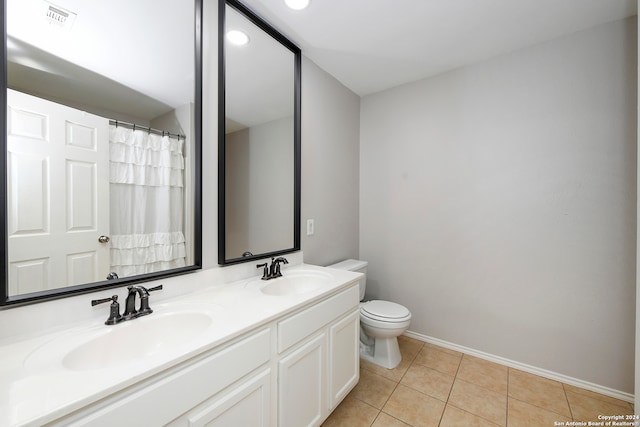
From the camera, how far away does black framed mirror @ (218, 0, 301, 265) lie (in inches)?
58.2

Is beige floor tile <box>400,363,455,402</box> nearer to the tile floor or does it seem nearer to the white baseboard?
the tile floor

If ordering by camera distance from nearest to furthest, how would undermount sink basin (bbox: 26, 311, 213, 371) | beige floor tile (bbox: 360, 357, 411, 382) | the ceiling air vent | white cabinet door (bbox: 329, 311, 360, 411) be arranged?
undermount sink basin (bbox: 26, 311, 213, 371) → the ceiling air vent → white cabinet door (bbox: 329, 311, 360, 411) → beige floor tile (bbox: 360, 357, 411, 382)

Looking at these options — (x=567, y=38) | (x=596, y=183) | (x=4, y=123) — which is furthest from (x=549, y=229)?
(x=4, y=123)

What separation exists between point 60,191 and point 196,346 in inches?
30.6

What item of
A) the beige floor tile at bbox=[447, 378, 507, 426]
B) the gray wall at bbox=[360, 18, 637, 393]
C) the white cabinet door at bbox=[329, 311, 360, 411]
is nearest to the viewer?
the white cabinet door at bbox=[329, 311, 360, 411]

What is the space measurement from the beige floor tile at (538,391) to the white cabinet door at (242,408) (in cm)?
170

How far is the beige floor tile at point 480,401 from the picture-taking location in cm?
155

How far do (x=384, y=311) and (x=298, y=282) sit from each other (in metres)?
0.78

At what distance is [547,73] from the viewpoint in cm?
185

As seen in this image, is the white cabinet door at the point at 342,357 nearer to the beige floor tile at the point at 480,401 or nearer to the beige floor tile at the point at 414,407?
the beige floor tile at the point at 414,407

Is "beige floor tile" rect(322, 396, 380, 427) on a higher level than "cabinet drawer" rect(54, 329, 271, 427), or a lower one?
lower

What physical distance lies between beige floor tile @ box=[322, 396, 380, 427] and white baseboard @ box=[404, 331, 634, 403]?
1.03 metres

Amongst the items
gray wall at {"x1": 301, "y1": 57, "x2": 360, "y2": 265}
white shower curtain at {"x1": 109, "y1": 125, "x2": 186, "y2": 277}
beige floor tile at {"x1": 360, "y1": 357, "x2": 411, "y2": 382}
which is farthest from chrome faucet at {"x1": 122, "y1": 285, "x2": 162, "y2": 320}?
beige floor tile at {"x1": 360, "y1": 357, "x2": 411, "y2": 382}

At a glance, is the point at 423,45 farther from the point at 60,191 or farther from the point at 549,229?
the point at 60,191
